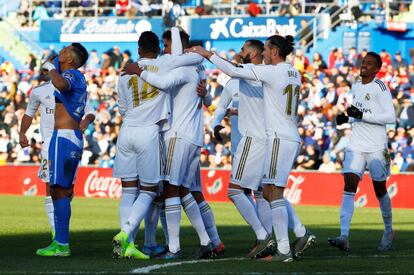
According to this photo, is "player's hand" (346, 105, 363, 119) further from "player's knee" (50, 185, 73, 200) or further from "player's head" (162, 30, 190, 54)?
"player's knee" (50, 185, 73, 200)

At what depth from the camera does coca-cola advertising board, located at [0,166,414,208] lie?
2850cm

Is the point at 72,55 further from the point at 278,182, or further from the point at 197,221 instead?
the point at 278,182

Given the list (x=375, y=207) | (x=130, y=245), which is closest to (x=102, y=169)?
(x=375, y=207)

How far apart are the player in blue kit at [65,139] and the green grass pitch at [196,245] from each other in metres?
0.41

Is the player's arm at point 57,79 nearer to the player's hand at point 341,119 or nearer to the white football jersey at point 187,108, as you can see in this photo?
the white football jersey at point 187,108

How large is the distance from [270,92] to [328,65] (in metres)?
23.3

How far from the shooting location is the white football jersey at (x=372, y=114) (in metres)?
15.7

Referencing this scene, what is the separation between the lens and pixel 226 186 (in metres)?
30.6

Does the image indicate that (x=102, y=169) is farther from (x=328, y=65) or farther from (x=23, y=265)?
(x=23, y=265)

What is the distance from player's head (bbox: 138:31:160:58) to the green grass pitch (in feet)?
7.89

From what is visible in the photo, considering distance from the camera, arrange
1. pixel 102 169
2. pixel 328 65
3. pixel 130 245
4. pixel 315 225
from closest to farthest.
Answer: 1. pixel 130 245
2. pixel 315 225
3. pixel 102 169
4. pixel 328 65

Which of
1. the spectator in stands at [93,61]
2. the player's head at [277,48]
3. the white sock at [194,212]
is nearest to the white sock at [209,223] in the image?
the white sock at [194,212]

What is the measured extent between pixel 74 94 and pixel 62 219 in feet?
4.77

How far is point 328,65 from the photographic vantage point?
1432 inches
